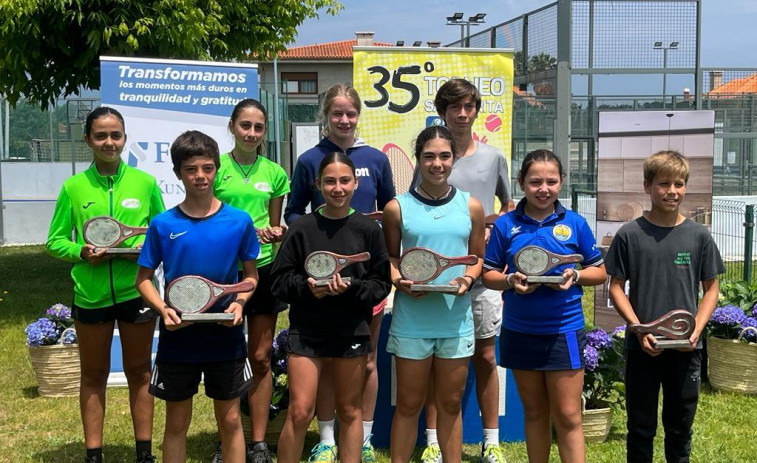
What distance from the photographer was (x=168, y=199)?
6078 mm

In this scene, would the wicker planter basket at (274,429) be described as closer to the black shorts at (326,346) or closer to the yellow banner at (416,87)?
the black shorts at (326,346)

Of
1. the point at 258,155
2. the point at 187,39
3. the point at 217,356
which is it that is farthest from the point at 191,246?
the point at 187,39

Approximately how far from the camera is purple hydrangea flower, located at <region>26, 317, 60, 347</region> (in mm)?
5785

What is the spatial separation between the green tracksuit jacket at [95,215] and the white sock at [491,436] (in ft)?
6.76

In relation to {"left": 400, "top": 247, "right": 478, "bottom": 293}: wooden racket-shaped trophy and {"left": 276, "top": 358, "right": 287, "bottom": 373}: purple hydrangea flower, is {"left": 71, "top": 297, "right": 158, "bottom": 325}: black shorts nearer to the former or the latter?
{"left": 276, "top": 358, "right": 287, "bottom": 373}: purple hydrangea flower

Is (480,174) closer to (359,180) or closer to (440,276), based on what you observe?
(359,180)

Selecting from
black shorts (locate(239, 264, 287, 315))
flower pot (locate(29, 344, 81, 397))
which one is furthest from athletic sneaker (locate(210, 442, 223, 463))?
flower pot (locate(29, 344, 81, 397))

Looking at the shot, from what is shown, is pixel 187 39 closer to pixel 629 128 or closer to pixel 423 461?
pixel 629 128

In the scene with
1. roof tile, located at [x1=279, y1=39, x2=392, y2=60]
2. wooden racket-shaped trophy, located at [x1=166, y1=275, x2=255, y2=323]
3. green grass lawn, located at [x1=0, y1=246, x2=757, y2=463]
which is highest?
roof tile, located at [x1=279, y1=39, x2=392, y2=60]

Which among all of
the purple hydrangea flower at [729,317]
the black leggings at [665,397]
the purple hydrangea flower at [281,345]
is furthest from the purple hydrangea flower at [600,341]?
the purple hydrangea flower at [281,345]

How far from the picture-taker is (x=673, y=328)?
3504 mm

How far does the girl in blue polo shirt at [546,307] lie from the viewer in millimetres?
3600

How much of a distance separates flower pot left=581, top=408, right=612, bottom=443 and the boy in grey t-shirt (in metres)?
0.65

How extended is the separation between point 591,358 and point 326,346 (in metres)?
1.87
